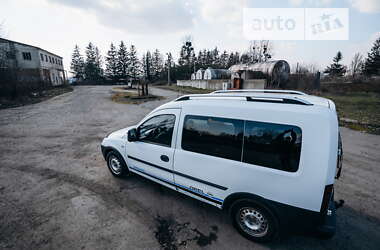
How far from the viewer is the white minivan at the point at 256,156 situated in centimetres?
195

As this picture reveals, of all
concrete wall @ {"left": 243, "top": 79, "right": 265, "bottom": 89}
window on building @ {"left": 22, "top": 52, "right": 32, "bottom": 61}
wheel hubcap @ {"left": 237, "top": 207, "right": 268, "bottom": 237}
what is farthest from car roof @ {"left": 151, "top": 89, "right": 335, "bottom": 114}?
window on building @ {"left": 22, "top": 52, "right": 32, "bottom": 61}

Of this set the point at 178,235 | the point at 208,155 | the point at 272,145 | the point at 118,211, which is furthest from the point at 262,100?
the point at 118,211

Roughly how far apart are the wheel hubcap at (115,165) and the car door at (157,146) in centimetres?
65

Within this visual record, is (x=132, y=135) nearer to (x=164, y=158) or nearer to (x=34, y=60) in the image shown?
(x=164, y=158)

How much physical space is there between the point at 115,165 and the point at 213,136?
284 cm

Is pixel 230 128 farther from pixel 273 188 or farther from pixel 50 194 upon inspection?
pixel 50 194

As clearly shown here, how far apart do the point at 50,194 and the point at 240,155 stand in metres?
3.97

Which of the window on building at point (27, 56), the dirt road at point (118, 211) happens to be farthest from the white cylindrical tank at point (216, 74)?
the window on building at point (27, 56)

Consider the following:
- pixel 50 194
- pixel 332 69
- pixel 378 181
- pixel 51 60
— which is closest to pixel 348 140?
pixel 378 181

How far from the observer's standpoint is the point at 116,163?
4215mm

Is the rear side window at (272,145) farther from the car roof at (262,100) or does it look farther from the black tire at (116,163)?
the black tire at (116,163)

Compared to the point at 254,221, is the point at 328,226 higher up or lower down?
higher up

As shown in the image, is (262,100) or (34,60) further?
(34,60)

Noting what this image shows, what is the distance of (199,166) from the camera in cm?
272
